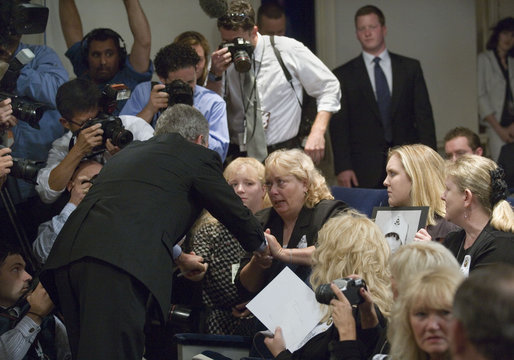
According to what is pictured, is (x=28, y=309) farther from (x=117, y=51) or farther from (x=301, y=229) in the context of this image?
(x=117, y=51)

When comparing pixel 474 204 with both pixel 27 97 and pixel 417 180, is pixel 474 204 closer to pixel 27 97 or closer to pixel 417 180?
pixel 417 180

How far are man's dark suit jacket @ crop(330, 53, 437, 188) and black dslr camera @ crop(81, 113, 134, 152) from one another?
196 centimetres

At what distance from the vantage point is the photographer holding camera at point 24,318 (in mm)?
3723

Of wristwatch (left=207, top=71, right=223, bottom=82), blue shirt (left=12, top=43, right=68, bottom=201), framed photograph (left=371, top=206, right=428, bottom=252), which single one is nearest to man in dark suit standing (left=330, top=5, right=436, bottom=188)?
wristwatch (left=207, top=71, right=223, bottom=82)

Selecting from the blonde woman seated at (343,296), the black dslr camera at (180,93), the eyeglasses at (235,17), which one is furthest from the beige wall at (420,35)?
the blonde woman seated at (343,296)

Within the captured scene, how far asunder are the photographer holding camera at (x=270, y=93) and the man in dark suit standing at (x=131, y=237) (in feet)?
5.05

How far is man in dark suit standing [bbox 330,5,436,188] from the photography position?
18.8 feet

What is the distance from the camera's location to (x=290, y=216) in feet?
13.7

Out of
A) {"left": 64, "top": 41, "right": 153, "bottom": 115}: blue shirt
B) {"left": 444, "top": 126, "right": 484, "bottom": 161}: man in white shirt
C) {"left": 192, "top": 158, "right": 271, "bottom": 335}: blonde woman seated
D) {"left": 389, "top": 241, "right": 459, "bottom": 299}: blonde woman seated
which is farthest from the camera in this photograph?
{"left": 444, "top": 126, "right": 484, "bottom": 161}: man in white shirt

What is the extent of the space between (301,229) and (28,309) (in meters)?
1.30

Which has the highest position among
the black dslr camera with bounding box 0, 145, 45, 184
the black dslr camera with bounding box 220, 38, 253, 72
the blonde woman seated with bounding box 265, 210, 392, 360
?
the black dslr camera with bounding box 220, 38, 253, 72

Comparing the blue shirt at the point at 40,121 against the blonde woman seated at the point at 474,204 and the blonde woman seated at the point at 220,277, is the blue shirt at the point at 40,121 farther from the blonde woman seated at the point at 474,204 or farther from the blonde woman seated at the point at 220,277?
the blonde woman seated at the point at 474,204

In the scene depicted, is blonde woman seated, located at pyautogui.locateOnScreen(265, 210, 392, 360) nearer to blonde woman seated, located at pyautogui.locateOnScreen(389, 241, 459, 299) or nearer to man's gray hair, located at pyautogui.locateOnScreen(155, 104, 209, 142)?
blonde woman seated, located at pyautogui.locateOnScreen(389, 241, 459, 299)

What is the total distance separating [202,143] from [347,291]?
106 centimetres
